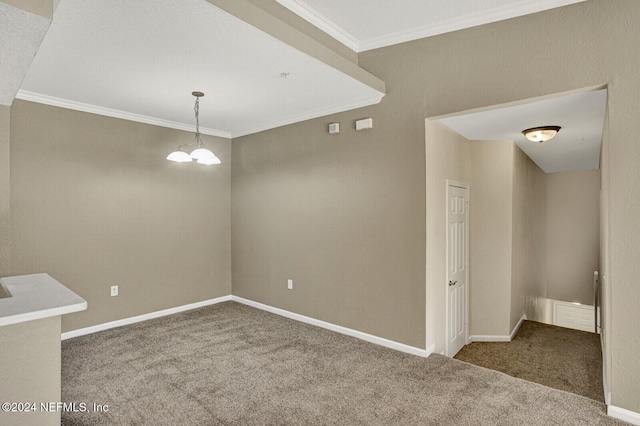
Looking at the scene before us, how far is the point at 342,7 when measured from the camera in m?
2.96

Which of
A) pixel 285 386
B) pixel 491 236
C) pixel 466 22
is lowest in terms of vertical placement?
pixel 285 386

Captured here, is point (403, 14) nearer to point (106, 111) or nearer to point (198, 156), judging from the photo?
point (198, 156)

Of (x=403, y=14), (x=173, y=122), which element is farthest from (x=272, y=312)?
(x=403, y=14)

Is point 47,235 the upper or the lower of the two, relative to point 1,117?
lower

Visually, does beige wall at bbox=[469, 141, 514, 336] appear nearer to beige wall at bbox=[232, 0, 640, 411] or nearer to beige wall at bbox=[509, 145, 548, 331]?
beige wall at bbox=[509, 145, 548, 331]

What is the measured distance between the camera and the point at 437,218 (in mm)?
3654

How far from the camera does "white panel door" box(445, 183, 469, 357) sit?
13.3ft

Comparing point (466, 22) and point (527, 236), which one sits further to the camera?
point (527, 236)

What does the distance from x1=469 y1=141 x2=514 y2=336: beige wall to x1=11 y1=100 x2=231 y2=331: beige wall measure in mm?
3674

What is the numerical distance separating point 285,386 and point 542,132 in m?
3.67

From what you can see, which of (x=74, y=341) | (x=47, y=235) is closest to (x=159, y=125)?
(x=47, y=235)

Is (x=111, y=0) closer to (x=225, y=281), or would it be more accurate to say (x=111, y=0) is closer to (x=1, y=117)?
(x=1, y=117)

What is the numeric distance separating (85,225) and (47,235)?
14.4 inches

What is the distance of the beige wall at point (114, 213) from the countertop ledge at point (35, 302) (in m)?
1.97
